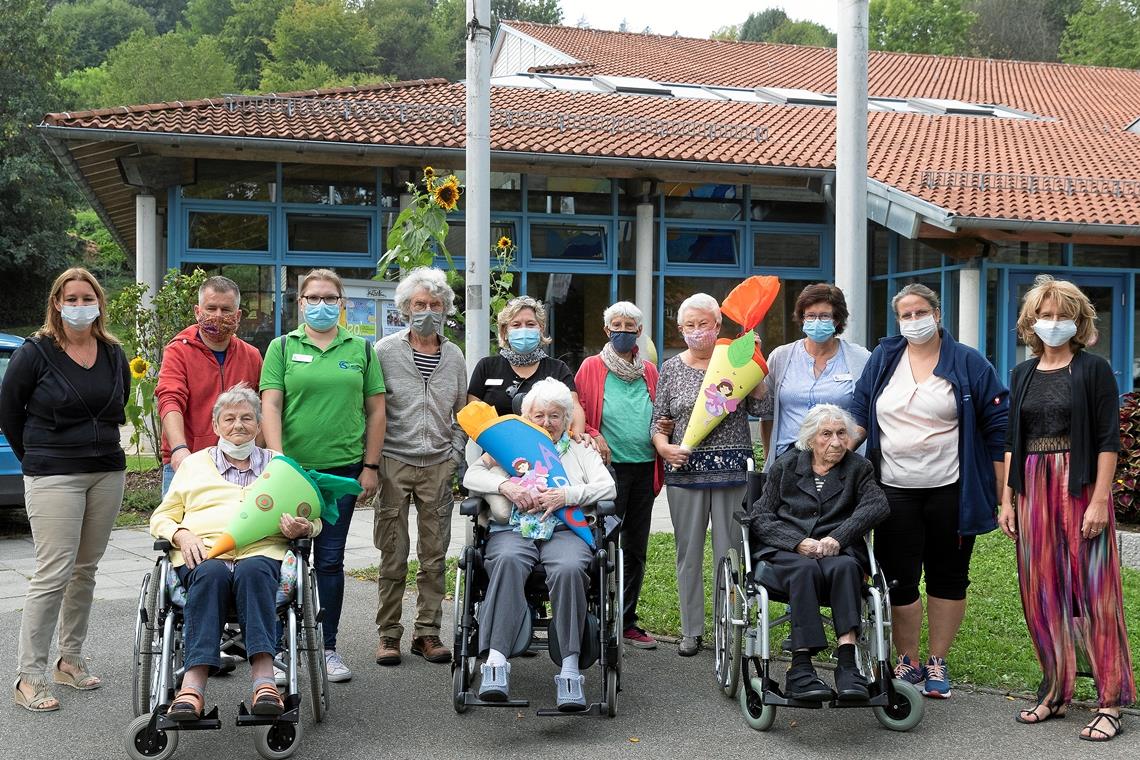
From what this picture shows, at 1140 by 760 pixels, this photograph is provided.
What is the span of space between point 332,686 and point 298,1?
67441mm

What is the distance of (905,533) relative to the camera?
17.8 feet

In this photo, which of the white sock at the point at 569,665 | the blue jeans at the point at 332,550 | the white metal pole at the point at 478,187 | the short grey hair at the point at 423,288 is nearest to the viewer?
the white sock at the point at 569,665

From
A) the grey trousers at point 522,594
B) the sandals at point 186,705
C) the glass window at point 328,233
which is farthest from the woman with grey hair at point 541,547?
the glass window at point 328,233

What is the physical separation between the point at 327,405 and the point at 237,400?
1.86 feet

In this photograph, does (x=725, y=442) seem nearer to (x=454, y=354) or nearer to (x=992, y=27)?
(x=454, y=354)

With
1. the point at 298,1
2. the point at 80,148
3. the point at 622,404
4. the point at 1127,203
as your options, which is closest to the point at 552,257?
the point at 80,148

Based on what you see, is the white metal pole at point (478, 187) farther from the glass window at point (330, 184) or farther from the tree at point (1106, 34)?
the tree at point (1106, 34)

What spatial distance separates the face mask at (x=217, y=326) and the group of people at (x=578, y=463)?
12mm

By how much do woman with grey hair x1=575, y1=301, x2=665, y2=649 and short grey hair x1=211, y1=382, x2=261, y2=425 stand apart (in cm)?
181

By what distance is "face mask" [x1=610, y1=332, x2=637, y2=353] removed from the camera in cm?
622

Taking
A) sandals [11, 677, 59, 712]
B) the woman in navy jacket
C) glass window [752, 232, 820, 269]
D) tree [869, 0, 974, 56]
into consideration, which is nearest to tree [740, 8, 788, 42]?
tree [869, 0, 974, 56]

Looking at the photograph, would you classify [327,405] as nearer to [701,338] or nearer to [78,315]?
[78,315]

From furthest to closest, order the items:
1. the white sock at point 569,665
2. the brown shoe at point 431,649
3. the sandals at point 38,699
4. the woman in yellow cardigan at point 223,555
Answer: the brown shoe at point 431,649 < the sandals at point 38,699 < the white sock at point 569,665 < the woman in yellow cardigan at point 223,555

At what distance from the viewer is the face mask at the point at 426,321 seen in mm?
5898
